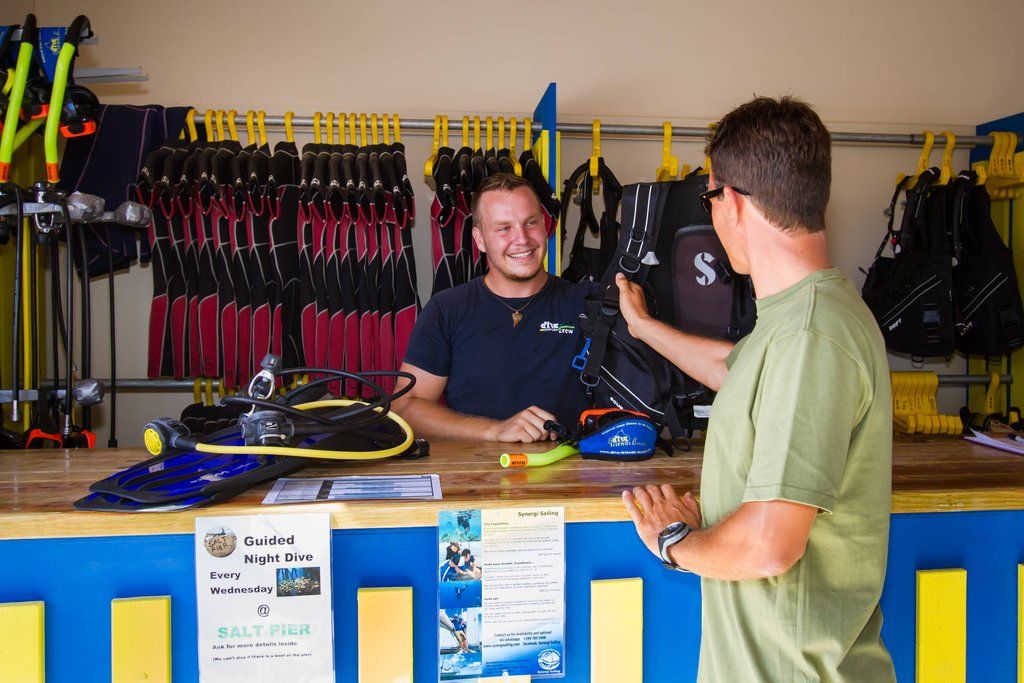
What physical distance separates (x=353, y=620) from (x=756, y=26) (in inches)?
146

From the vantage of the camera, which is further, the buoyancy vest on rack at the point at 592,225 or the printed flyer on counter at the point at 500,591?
the buoyancy vest on rack at the point at 592,225

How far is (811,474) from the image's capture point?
895 mm

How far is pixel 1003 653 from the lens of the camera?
1.37 metres

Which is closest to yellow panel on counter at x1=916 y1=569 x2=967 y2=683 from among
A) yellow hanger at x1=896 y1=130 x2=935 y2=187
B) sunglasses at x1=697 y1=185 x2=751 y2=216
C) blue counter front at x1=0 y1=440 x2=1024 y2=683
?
blue counter front at x1=0 y1=440 x2=1024 y2=683

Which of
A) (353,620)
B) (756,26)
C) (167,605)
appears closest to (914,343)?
(756,26)

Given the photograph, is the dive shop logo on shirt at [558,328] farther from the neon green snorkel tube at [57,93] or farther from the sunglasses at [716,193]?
the neon green snorkel tube at [57,93]

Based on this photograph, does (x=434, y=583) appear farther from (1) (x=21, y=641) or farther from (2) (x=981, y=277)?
(2) (x=981, y=277)

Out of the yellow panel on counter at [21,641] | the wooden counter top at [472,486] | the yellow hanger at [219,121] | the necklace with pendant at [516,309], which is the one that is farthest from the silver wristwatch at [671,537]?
the yellow hanger at [219,121]

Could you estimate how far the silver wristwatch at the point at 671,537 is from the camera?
1058 mm

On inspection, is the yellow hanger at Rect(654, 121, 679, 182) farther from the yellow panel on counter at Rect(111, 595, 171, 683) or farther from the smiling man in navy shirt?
the yellow panel on counter at Rect(111, 595, 171, 683)

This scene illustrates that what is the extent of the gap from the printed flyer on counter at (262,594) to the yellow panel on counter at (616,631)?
0.43m

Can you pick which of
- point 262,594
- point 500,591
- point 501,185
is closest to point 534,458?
point 500,591

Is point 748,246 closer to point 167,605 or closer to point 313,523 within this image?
point 313,523

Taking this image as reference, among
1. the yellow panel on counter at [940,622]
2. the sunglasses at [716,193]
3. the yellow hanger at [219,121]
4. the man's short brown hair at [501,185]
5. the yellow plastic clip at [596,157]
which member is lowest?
the yellow panel on counter at [940,622]
